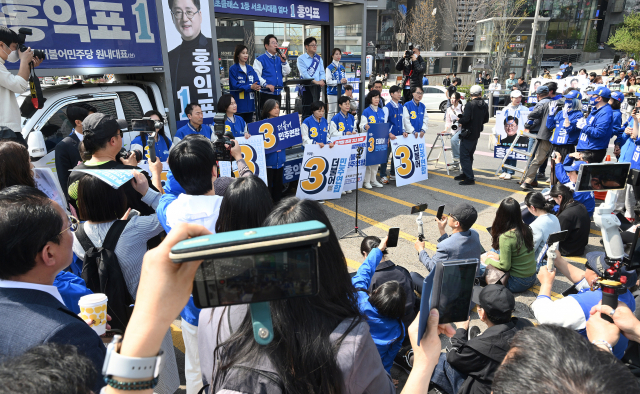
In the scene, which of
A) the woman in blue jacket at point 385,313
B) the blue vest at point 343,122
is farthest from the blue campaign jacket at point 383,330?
the blue vest at point 343,122

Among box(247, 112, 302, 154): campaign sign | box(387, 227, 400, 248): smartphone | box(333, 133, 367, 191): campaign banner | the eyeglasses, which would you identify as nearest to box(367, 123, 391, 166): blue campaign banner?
box(333, 133, 367, 191): campaign banner

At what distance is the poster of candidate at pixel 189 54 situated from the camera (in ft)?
18.4

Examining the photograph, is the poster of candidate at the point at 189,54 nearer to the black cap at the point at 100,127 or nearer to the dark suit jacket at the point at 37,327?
the black cap at the point at 100,127

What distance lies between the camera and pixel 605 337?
6.19 feet

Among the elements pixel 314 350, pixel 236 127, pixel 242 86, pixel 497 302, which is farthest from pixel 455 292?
pixel 242 86

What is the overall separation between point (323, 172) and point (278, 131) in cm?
111

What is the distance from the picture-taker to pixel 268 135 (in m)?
6.23

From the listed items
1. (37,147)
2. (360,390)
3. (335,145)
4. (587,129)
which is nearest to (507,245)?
(360,390)

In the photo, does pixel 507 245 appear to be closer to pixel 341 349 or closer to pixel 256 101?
pixel 341 349

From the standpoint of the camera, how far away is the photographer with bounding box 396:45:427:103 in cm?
1073

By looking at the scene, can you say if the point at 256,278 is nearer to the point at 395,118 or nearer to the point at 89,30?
the point at 89,30

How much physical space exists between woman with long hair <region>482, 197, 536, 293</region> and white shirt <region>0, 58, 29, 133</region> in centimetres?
A: 485

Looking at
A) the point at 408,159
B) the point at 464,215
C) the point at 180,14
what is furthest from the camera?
the point at 408,159

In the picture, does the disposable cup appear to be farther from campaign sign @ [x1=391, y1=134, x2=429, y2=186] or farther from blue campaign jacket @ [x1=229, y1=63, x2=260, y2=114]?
campaign sign @ [x1=391, y1=134, x2=429, y2=186]
